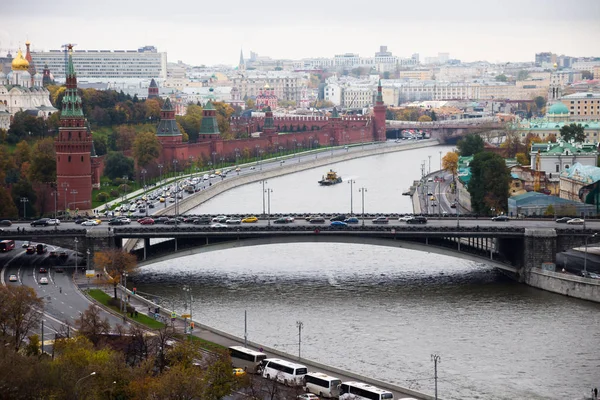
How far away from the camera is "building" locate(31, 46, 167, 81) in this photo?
179 m

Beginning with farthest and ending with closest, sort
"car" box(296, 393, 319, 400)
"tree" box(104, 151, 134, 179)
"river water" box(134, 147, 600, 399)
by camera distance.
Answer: "tree" box(104, 151, 134, 179) < "river water" box(134, 147, 600, 399) < "car" box(296, 393, 319, 400)

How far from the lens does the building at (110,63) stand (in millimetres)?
178625

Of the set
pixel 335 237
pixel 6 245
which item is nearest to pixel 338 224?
pixel 335 237

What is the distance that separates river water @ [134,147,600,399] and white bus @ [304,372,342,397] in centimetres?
223

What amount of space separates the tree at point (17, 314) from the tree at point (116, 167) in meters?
36.5

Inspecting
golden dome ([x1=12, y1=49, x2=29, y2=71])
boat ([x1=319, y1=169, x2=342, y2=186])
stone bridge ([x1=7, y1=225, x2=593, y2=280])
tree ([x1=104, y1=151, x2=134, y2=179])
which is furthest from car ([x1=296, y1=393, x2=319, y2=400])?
golden dome ([x1=12, y1=49, x2=29, y2=71])

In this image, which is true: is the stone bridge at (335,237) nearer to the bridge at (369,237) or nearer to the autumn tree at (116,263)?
the bridge at (369,237)

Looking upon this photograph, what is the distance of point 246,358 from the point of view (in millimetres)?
30938

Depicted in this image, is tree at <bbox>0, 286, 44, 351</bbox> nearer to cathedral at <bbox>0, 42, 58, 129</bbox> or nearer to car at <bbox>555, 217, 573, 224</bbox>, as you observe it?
car at <bbox>555, 217, 573, 224</bbox>

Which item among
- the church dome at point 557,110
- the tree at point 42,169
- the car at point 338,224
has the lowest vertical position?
the car at point 338,224

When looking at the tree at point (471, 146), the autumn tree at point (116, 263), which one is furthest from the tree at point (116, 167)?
the autumn tree at point (116, 263)

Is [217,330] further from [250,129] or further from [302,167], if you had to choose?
[250,129]

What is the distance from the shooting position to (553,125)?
91.4 meters

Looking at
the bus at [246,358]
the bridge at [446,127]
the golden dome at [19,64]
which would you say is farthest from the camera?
the bridge at [446,127]
